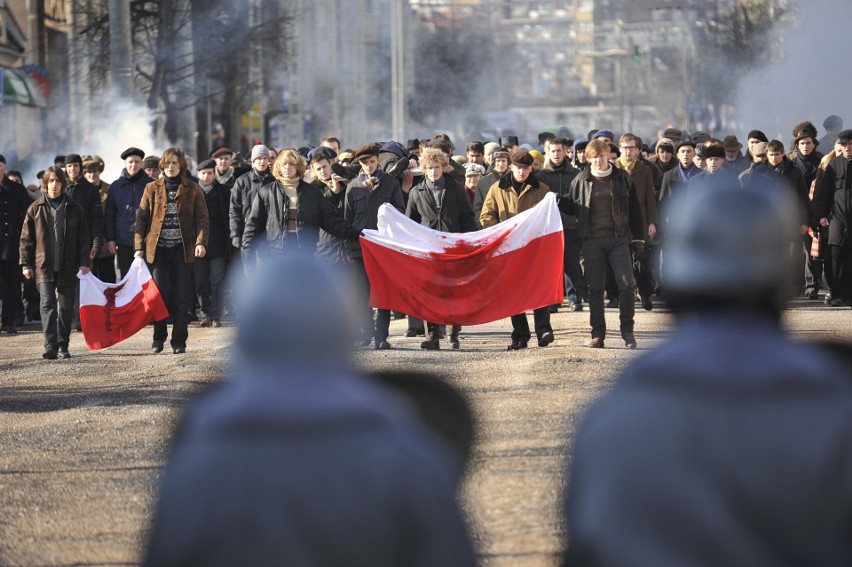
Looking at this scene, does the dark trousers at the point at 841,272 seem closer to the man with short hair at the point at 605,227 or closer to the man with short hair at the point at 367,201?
the man with short hair at the point at 605,227

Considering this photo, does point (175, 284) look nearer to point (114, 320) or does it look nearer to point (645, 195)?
point (114, 320)

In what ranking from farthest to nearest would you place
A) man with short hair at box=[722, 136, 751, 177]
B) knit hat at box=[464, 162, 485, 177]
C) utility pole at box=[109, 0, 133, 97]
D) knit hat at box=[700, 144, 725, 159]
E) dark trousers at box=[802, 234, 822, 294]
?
utility pole at box=[109, 0, 133, 97] → dark trousers at box=[802, 234, 822, 294] → man with short hair at box=[722, 136, 751, 177] → knit hat at box=[464, 162, 485, 177] → knit hat at box=[700, 144, 725, 159]

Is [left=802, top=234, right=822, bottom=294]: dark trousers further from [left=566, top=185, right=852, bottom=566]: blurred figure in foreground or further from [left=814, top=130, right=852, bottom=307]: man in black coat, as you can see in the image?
[left=566, top=185, right=852, bottom=566]: blurred figure in foreground

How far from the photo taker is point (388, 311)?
14.3 meters

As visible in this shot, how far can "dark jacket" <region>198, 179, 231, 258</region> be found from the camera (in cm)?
1717

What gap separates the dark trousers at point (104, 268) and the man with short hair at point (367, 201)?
11.4 feet

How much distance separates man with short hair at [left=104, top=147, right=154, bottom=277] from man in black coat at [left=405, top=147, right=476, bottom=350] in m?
3.25

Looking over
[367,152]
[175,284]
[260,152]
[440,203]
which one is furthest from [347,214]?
[175,284]

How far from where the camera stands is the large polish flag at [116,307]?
14.6 meters

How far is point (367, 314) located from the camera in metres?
14.5

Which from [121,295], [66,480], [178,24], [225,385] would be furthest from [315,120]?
[225,385]

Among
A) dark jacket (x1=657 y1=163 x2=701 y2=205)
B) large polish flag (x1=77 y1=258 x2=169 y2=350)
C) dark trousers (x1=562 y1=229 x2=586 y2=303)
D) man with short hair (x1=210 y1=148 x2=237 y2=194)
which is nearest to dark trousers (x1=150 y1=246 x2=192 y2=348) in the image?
large polish flag (x1=77 y1=258 x2=169 y2=350)

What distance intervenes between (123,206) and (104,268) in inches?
27.8

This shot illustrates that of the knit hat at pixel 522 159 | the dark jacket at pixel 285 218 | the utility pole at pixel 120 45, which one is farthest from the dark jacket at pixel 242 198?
the utility pole at pixel 120 45
